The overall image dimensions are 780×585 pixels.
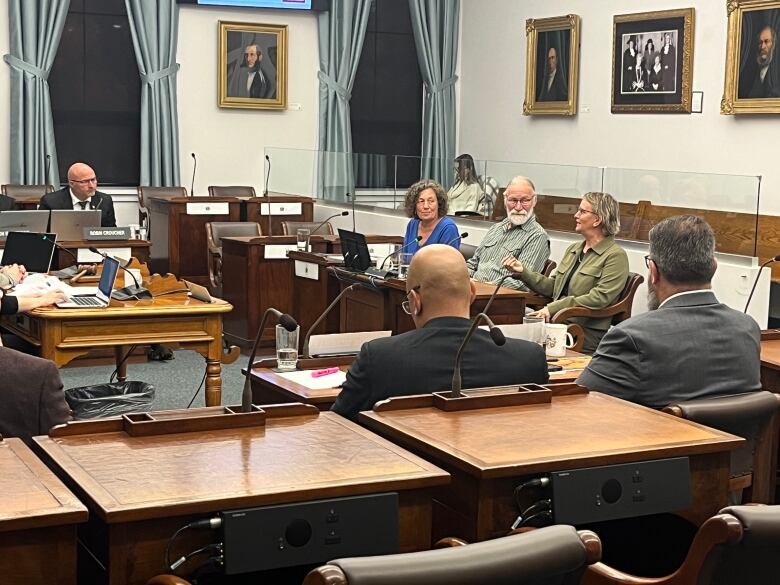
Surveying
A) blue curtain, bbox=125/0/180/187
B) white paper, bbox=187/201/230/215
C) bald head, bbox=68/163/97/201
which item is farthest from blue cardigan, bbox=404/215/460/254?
blue curtain, bbox=125/0/180/187

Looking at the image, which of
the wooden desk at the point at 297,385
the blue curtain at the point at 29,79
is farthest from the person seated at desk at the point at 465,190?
the wooden desk at the point at 297,385

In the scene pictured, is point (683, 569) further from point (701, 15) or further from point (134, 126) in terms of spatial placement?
point (134, 126)

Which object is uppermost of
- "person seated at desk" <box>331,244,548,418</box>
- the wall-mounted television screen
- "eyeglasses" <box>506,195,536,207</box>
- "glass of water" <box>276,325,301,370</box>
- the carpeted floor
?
the wall-mounted television screen

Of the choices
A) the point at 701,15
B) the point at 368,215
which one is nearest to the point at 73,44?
the point at 368,215

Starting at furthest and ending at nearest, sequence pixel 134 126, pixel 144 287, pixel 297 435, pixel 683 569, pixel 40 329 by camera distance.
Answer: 1. pixel 134 126
2. pixel 144 287
3. pixel 40 329
4. pixel 297 435
5. pixel 683 569

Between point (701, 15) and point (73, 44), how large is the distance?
6.26 m

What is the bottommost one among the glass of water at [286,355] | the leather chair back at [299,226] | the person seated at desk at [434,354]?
the glass of water at [286,355]

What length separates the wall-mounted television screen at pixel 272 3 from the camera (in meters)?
12.3

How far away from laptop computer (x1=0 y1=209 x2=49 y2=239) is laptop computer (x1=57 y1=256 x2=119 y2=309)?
176 cm

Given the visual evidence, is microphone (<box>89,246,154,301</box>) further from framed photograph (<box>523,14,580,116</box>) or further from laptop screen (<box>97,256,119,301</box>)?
framed photograph (<box>523,14,580,116</box>)

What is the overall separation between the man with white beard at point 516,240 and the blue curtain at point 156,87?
5659mm

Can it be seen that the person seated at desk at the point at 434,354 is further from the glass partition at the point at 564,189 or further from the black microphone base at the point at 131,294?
the glass partition at the point at 564,189

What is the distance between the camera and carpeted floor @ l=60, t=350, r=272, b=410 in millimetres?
6848

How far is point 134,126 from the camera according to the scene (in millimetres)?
12344
